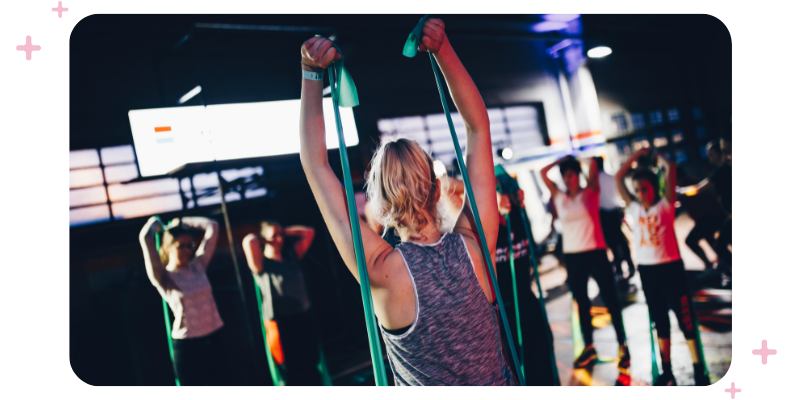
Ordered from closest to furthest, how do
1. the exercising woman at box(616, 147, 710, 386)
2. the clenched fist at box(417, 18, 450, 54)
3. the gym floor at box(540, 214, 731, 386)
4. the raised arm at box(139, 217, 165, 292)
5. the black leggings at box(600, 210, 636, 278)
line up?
the clenched fist at box(417, 18, 450, 54)
the raised arm at box(139, 217, 165, 292)
the gym floor at box(540, 214, 731, 386)
the exercising woman at box(616, 147, 710, 386)
the black leggings at box(600, 210, 636, 278)

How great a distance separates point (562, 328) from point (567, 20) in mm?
1779

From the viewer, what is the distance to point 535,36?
1852mm

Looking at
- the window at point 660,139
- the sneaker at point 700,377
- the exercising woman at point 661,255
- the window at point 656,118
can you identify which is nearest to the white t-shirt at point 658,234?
the exercising woman at point 661,255

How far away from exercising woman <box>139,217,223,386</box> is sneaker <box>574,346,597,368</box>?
5.97ft

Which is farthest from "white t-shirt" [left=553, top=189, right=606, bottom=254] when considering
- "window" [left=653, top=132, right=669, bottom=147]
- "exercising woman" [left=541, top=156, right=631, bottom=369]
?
"window" [left=653, top=132, right=669, bottom=147]

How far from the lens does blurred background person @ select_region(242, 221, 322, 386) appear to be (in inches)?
76.4

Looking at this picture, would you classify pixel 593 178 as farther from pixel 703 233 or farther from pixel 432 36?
pixel 432 36

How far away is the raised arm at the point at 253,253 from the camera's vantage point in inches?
77.7

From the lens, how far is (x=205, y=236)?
1.83 m

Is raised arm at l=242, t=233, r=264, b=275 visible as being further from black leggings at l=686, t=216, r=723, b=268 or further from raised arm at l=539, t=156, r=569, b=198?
black leggings at l=686, t=216, r=723, b=268
